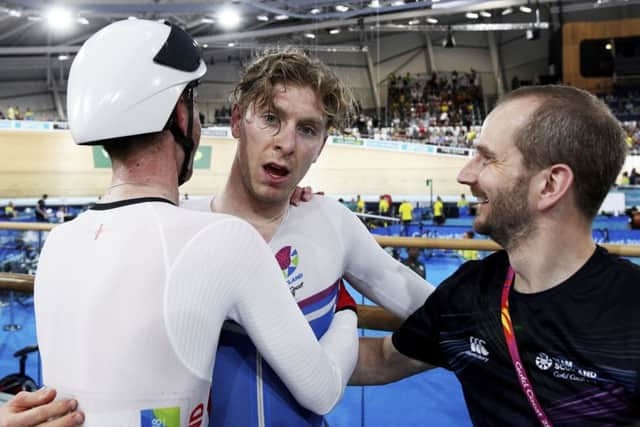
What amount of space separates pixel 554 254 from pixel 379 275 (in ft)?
1.82

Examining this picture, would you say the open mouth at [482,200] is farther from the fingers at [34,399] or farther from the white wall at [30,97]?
the white wall at [30,97]

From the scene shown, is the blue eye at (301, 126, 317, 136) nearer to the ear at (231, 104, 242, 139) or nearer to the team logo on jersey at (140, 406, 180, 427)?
the ear at (231, 104, 242, 139)

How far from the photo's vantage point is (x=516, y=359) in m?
1.16

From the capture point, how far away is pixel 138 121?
1.00 meters

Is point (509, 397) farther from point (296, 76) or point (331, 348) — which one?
point (296, 76)

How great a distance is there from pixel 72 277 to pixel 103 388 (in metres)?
0.21

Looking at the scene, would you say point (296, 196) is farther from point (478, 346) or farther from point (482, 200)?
point (478, 346)

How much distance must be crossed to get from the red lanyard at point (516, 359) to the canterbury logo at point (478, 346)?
0.07 metres

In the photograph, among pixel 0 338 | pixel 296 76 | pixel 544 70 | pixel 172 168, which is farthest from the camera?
pixel 544 70

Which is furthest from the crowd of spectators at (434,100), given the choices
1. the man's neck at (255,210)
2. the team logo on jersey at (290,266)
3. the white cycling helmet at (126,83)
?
the white cycling helmet at (126,83)

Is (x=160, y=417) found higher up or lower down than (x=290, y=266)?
lower down

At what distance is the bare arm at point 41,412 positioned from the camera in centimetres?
94

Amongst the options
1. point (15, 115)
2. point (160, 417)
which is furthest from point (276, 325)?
point (15, 115)

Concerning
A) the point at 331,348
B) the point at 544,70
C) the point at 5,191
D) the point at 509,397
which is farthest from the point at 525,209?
the point at 544,70
